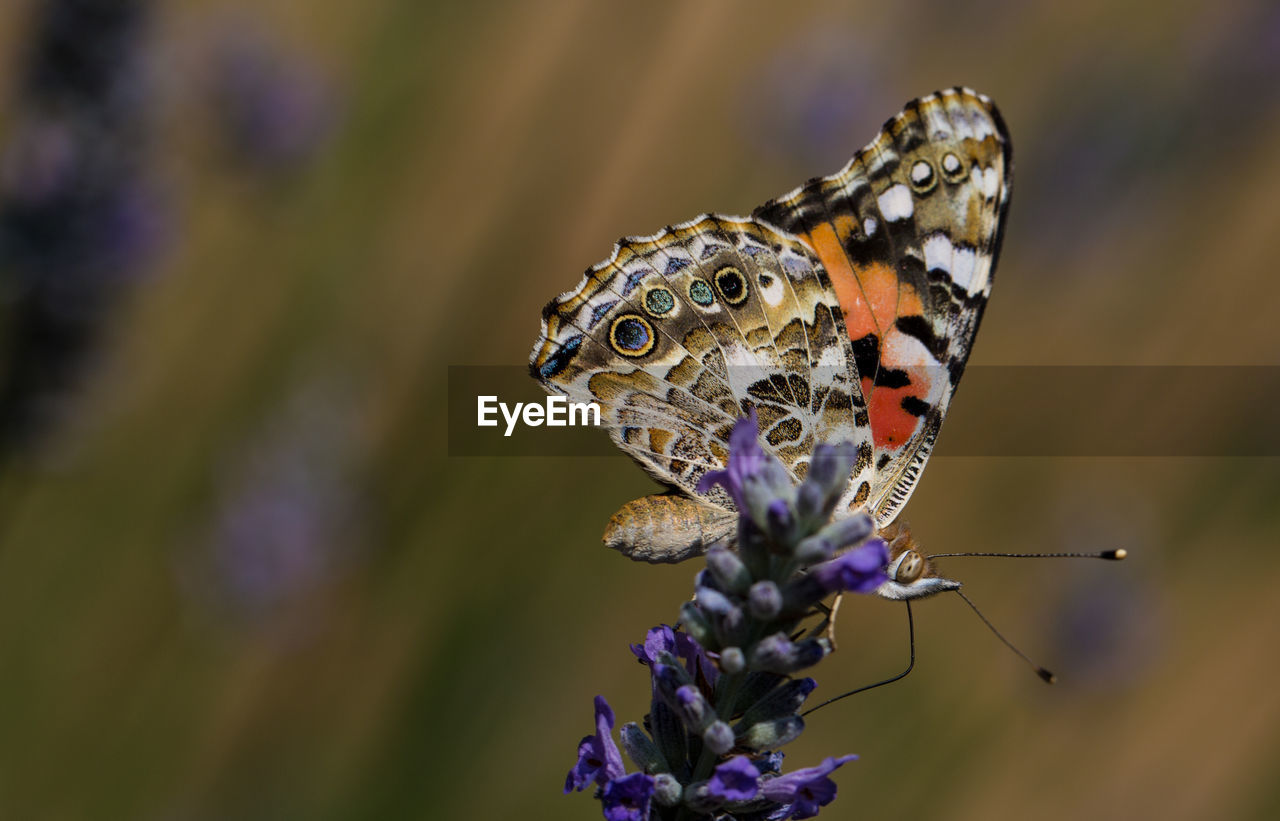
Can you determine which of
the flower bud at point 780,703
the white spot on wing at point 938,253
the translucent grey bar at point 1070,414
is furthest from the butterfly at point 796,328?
the translucent grey bar at point 1070,414

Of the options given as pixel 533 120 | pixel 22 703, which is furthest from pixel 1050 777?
pixel 533 120

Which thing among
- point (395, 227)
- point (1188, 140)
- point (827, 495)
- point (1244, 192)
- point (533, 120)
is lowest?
point (827, 495)

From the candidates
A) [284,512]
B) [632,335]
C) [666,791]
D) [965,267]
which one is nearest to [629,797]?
[666,791]

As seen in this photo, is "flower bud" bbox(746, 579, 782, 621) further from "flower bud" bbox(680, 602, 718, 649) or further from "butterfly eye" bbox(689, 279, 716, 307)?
"butterfly eye" bbox(689, 279, 716, 307)

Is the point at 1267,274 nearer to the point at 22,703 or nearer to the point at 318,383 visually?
the point at 318,383

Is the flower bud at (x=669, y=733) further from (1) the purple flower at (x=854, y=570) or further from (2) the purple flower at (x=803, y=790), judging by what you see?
(1) the purple flower at (x=854, y=570)

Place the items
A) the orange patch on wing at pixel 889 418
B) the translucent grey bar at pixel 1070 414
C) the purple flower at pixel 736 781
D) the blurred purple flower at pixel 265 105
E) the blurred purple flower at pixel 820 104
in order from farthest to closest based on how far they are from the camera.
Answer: the blurred purple flower at pixel 820 104, the translucent grey bar at pixel 1070 414, the blurred purple flower at pixel 265 105, the orange patch on wing at pixel 889 418, the purple flower at pixel 736 781
